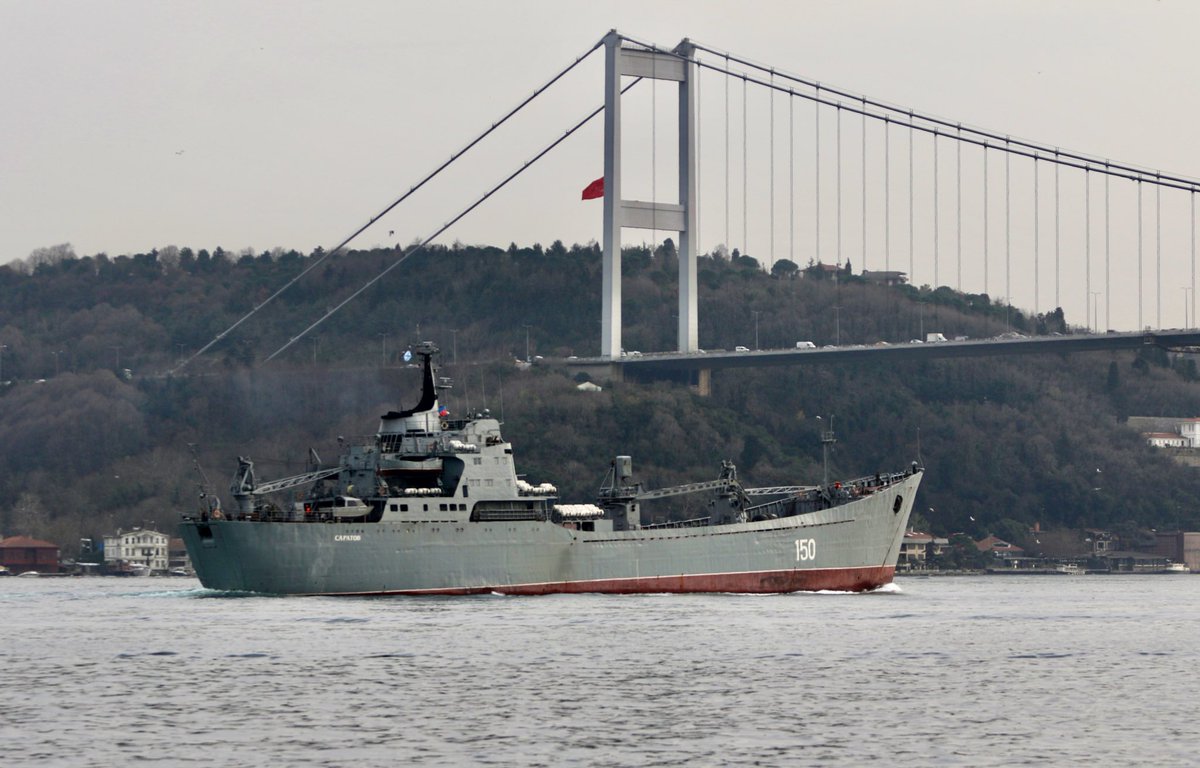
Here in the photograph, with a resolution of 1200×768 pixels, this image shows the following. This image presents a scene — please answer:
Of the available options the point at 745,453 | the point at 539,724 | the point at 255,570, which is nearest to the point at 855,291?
the point at 745,453

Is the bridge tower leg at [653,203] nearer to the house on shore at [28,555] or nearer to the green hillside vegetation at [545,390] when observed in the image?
the green hillside vegetation at [545,390]

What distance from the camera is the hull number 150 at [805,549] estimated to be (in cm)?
6738

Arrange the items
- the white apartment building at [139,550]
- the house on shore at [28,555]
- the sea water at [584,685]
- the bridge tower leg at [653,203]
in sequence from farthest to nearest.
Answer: the house on shore at [28,555] → the white apartment building at [139,550] → the bridge tower leg at [653,203] → the sea water at [584,685]

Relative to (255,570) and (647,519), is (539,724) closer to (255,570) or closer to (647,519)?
(255,570)

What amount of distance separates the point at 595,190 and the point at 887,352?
63.2 ft

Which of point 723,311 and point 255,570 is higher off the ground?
point 723,311

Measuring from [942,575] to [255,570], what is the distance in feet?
229

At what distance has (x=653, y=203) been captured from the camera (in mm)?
112688

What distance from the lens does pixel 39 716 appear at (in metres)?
32.6

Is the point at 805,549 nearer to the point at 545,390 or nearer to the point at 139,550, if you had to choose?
the point at 545,390

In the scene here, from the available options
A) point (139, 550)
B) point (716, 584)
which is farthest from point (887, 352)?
point (139, 550)

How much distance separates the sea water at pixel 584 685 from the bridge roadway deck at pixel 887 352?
44375 millimetres

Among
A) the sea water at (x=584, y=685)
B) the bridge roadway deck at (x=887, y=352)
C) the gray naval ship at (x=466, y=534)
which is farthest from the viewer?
the bridge roadway deck at (x=887, y=352)

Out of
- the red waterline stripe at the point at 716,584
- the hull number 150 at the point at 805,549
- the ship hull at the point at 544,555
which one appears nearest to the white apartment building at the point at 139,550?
the ship hull at the point at 544,555
